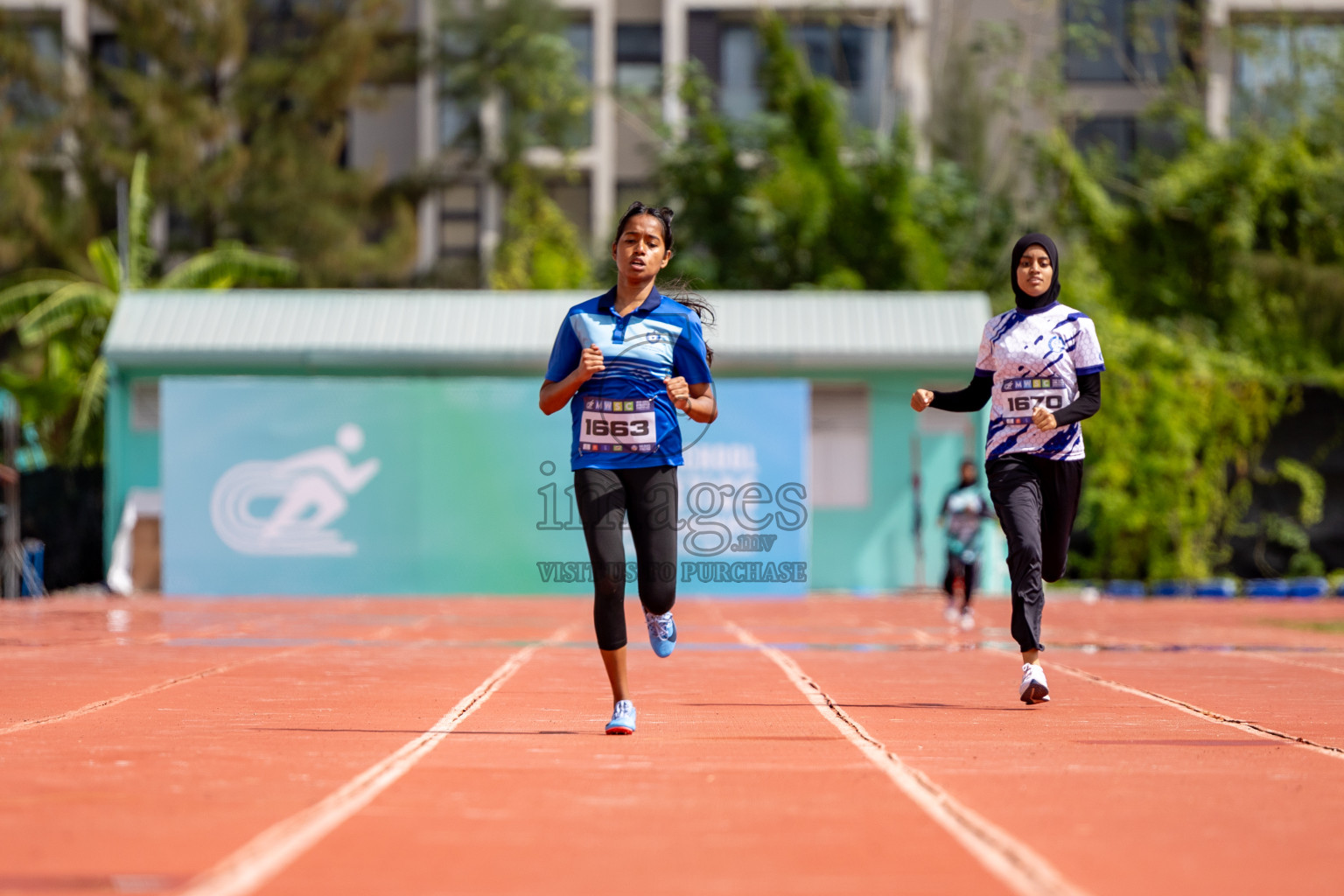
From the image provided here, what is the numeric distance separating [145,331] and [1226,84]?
26416 mm

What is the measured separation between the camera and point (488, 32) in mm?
40188

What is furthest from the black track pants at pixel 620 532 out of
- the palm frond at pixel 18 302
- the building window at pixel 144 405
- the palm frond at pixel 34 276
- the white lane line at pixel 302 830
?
the palm frond at pixel 34 276

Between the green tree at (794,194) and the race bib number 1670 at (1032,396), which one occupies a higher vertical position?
the green tree at (794,194)

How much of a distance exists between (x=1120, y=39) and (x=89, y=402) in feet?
83.0

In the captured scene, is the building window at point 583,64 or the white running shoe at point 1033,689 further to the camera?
the building window at point 583,64

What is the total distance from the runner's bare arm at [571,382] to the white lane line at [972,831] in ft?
5.58

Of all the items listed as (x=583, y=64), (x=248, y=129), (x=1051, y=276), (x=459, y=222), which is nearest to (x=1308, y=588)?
(x=1051, y=276)

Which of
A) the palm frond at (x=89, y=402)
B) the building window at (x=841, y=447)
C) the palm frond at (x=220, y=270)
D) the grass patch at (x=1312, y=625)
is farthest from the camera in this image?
the palm frond at (x=220, y=270)

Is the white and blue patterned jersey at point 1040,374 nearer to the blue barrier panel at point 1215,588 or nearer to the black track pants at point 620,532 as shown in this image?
the black track pants at point 620,532

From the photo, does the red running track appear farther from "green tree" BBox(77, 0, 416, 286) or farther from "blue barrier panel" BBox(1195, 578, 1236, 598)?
"green tree" BBox(77, 0, 416, 286)

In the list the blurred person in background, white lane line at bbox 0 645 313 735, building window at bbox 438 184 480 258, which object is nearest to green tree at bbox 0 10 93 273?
building window at bbox 438 184 480 258

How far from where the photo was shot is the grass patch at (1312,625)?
50.4 ft

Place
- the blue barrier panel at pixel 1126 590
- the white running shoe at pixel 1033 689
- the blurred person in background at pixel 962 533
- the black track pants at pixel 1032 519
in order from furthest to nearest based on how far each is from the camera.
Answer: the blue barrier panel at pixel 1126 590, the blurred person in background at pixel 962 533, the black track pants at pixel 1032 519, the white running shoe at pixel 1033 689

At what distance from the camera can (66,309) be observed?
27.0m
